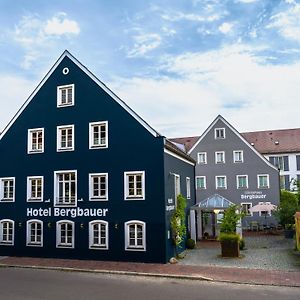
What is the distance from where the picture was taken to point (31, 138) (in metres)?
23.1

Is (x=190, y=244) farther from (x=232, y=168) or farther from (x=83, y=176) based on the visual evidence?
(x=232, y=168)

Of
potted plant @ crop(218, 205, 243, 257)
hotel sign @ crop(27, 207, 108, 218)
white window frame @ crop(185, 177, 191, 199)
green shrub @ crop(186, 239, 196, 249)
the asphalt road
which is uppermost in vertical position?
white window frame @ crop(185, 177, 191, 199)

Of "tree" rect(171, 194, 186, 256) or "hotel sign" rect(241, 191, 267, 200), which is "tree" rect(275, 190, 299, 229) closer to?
"hotel sign" rect(241, 191, 267, 200)

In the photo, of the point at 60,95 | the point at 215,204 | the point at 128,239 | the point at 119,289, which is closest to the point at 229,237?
the point at 215,204

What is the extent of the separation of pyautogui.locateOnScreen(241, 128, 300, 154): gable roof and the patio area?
70.8 feet

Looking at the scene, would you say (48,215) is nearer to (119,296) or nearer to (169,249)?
(169,249)

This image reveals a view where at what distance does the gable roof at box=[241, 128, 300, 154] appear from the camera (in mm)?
47906

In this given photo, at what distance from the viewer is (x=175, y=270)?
17.7 m

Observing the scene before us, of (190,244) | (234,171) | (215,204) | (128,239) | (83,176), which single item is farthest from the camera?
(234,171)

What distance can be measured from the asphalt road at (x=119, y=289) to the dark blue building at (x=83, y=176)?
11.9ft

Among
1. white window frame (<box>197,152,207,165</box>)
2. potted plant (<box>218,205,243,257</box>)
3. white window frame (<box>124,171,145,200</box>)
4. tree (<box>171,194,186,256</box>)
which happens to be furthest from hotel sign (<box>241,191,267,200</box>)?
white window frame (<box>124,171,145,200</box>)

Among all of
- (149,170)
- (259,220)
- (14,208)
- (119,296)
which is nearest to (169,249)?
(149,170)

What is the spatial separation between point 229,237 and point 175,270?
4828 mm

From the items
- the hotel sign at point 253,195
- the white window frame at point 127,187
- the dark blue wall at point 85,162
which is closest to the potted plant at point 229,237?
the dark blue wall at point 85,162
